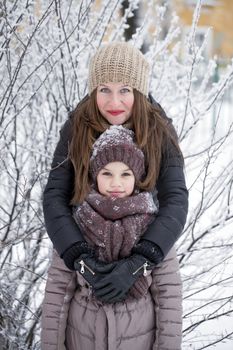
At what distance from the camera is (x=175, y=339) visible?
75.8 inches

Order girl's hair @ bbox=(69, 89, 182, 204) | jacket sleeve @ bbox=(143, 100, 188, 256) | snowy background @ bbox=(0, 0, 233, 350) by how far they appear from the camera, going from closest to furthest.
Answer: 1. jacket sleeve @ bbox=(143, 100, 188, 256)
2. girl's hair @ bbox=(69, 89, 182, 204)
3. snowy background @ bbox=(0, 0, 233, 350)

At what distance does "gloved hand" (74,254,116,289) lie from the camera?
181 centimetres

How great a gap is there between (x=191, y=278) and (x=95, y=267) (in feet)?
A: 3.91

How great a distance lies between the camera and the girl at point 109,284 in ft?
6.05

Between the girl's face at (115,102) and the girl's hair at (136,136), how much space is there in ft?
0.09

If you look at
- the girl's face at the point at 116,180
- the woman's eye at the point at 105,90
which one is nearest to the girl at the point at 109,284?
the girl's face at the point at 116,180

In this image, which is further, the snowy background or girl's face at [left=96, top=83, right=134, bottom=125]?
the snowy background

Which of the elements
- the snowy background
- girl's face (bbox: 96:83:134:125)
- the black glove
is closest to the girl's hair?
girl's face (bbox: 96:83:134:125)

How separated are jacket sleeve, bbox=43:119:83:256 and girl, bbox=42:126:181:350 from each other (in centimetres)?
5

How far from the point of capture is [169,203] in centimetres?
197

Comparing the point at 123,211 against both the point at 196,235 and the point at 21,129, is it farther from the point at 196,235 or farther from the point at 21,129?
the point at 21,129

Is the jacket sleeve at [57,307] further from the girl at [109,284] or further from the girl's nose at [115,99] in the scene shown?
the girl's nose at [115,99]

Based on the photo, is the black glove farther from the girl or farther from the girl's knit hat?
the girl's knit hat

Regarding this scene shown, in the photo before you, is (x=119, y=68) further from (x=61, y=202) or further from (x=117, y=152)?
(x=61, y=202)
